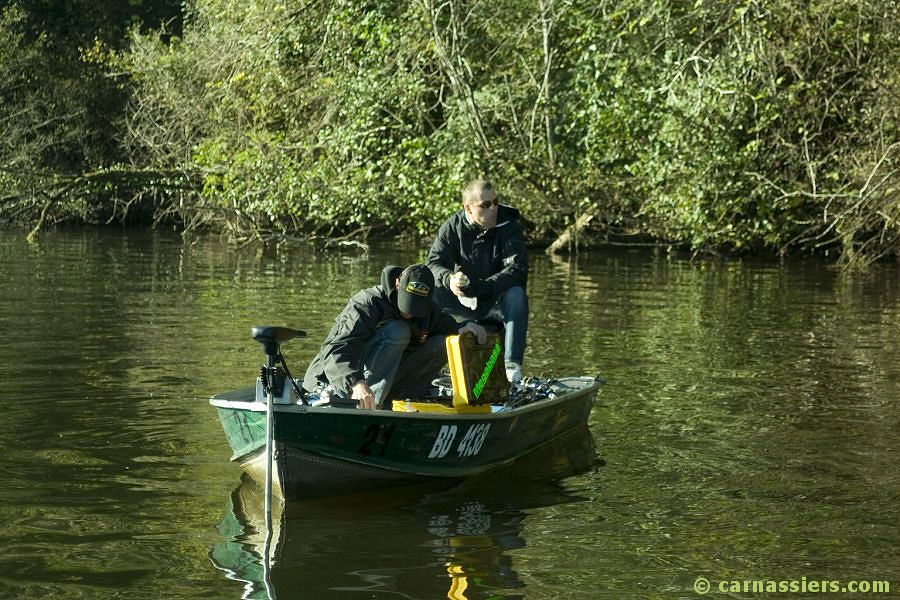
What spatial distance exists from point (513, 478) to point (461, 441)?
28.3 inches

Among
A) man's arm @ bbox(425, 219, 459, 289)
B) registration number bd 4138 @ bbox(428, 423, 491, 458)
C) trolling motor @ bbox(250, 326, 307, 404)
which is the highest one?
man's arm @ bbox(425, 219, 459, 289)

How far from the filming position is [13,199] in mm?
32219

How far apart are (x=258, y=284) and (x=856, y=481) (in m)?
13.4

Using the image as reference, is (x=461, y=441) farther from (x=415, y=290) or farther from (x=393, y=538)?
(x=393, y=538)

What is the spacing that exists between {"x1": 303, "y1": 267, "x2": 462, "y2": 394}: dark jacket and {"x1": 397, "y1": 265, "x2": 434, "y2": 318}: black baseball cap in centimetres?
7

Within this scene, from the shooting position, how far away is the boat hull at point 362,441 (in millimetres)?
6992

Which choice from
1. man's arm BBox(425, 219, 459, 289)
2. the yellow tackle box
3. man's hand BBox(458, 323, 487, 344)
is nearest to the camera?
the yellow tackle box

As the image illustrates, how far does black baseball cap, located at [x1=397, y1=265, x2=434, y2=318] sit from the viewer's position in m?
7.77

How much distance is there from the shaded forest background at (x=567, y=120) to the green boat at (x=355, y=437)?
14.3m

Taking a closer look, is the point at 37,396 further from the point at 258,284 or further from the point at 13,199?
the point at 13,199

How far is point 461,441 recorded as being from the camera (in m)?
7.67

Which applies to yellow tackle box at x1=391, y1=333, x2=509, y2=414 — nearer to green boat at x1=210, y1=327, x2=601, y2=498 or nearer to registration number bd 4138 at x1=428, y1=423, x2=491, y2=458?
green boat at x1=210, y1=327, x2=601, y2=498

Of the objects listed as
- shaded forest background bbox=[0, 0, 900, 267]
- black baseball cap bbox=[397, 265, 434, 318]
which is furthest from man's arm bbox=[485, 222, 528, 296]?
shaded forest background bbox=[0, 0, 900, 267]

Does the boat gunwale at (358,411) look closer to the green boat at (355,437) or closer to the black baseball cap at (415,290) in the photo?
the green boat at (355,437)
